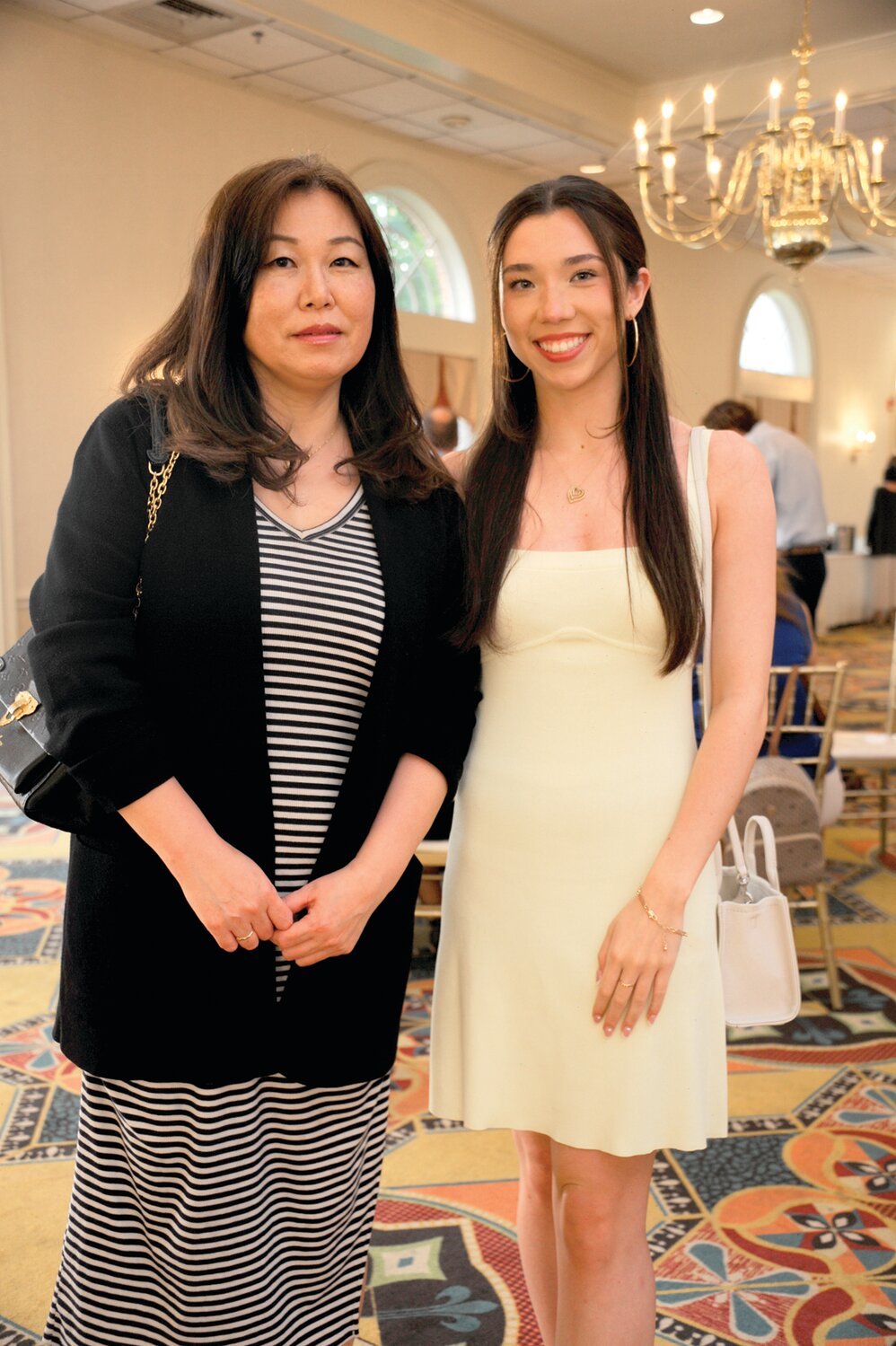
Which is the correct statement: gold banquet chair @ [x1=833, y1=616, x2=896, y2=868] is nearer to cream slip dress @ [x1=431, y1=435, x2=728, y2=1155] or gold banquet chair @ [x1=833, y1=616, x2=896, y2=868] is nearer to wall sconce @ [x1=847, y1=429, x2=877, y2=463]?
cream slip dress @ [x1=431, y1=435, x2=728, y2=1155]

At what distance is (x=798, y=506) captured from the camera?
823 cm

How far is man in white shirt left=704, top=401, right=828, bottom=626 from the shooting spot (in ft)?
26.9

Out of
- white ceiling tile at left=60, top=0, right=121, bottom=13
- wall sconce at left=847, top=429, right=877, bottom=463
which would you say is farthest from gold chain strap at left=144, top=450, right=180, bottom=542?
wall sconce at left=847, top=429, right=877, bottom=463

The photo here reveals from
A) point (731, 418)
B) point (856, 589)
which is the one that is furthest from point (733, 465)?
point (856, 589)

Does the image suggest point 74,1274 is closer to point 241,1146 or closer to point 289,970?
point 241,1146

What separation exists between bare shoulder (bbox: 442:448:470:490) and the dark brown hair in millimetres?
4110

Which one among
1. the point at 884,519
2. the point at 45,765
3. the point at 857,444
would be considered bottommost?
the point at 45,765

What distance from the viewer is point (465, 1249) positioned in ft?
8.64

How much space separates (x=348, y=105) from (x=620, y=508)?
26.9ft

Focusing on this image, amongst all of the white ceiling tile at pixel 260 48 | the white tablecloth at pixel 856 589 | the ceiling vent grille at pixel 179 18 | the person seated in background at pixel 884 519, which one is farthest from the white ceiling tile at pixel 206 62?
the person seated in background at pixel 884 519

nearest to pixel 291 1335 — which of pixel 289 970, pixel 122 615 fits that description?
pixel 289 970

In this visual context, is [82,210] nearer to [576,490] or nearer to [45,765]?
[576,490]

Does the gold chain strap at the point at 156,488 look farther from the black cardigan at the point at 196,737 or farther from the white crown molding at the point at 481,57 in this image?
the white crown molding at the point at 481,57

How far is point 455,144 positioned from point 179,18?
127 inches
